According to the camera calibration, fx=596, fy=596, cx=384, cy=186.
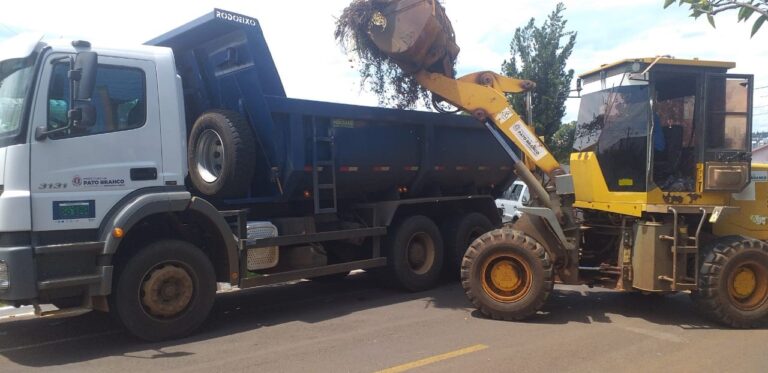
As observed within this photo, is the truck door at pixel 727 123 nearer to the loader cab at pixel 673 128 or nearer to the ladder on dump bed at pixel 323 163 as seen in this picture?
the loader cab at pixel 673 128

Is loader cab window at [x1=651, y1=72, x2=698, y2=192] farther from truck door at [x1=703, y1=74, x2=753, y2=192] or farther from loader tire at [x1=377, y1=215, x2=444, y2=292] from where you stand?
loader tire at [x1=377, y1=215, x2=444, y2=292]

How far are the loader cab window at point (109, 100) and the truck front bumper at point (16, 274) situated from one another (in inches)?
43.0

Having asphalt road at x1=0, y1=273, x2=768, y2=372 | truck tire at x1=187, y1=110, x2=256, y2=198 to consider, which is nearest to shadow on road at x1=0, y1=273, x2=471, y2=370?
asphalt road at x1=0, y1=273, x2=768, y2=372

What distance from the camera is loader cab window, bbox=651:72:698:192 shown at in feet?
22.9

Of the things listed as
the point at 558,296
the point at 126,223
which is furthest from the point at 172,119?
the point at 558,296

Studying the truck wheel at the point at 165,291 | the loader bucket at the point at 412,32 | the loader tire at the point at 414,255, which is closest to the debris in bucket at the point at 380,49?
the loader bucket at the point at 412,32

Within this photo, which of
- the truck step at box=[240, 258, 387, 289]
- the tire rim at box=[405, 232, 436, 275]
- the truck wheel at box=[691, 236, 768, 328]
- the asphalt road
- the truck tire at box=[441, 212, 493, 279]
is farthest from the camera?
the truck tire at box=[441, 212, 493, 279]

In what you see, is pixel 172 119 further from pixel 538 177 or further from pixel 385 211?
pixel 538 177

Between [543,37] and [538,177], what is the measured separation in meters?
12.3

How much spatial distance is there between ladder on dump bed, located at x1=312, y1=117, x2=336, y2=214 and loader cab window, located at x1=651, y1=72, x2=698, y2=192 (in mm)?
3898

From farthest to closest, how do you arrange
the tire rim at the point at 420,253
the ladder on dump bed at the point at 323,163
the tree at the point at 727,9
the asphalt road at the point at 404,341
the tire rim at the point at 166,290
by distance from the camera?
the tire rim at the point at 420,253 < the ladder on dump bed at the point at 323,163 < the tire rim at the point at 166,290 < the asphalt road at the point at 404,341 < the tree at the point at 727,9

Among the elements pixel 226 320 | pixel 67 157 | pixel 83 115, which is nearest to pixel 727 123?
pixel 226 320

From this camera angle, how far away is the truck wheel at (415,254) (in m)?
8.59

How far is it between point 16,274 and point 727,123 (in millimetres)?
7504
